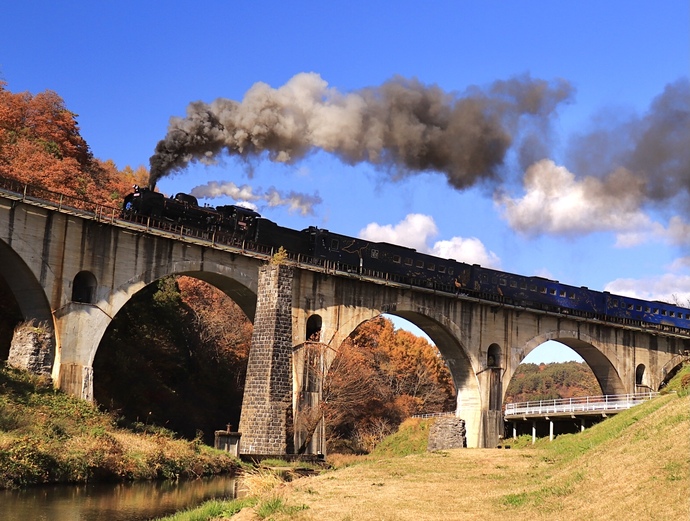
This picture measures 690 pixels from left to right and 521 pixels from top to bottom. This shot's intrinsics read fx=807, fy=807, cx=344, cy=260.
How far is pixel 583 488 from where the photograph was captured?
18.3 meters

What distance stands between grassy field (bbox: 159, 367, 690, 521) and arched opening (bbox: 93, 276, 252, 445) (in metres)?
17.1

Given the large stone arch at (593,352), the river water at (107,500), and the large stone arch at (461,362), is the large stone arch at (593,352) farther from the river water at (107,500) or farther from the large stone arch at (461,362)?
the river water at (107,500)

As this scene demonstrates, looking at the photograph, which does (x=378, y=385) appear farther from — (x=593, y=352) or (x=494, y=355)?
(x=593, y=352)

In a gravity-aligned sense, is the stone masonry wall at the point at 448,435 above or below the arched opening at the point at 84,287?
below

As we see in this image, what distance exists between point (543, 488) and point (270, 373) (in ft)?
72.9

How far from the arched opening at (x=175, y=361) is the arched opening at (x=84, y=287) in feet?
21.7

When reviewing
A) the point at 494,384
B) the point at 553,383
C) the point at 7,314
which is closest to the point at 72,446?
the point at 7,314

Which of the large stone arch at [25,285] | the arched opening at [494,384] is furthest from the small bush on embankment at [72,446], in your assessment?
the arched opening at [494,384]

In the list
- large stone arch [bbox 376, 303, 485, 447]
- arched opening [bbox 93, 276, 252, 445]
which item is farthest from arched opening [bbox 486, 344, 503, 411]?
arched opening [bbox 93, 276, 252, 445]

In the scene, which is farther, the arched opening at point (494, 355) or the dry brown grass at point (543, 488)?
the arched opening at point (494, 355)

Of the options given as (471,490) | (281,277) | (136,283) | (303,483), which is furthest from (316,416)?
(471,490)

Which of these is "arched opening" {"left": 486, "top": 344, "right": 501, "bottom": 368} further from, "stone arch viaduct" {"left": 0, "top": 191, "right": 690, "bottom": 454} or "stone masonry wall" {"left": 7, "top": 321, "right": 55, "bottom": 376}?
"stone masonry wall" {"left": 7, "top": 321, "right": 55, "bottom": 376}

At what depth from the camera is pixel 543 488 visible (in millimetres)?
19766

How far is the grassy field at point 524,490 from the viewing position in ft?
53.3
